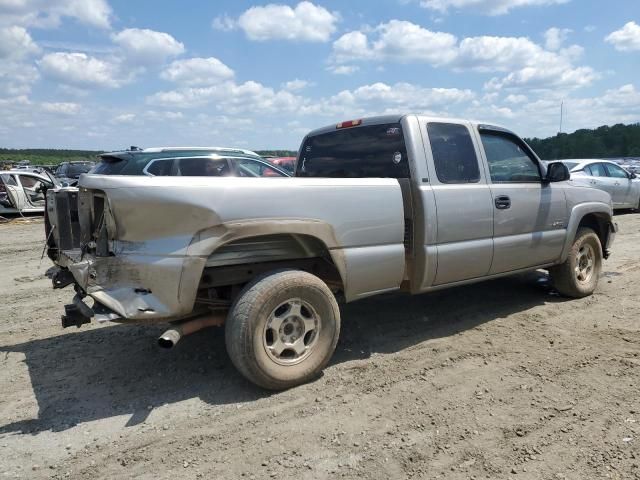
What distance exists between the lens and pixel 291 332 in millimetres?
3805

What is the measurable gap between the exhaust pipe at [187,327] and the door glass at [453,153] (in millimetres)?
2229

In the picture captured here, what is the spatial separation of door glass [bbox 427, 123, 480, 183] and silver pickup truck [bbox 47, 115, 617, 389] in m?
0.01

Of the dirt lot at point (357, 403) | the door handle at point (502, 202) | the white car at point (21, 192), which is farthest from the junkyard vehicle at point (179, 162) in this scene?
the door handle at point (502, 202)

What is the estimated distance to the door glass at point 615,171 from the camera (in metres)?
14.6

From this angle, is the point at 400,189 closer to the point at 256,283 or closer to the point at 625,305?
the point at 256,283

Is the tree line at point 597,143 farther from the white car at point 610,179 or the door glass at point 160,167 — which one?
the door glass at point 160,167

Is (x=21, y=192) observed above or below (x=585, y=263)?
above

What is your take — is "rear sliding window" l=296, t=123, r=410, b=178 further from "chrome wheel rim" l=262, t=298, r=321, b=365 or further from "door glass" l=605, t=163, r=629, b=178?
"door glass" l=605, t=163, r=629, b=178

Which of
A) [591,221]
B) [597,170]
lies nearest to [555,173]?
[591,221]

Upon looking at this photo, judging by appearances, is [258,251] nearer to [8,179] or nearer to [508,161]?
[508,161]

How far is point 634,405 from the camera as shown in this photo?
3.41 metres

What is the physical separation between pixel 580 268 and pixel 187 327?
4.76 m

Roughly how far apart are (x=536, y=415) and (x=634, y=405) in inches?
27.6

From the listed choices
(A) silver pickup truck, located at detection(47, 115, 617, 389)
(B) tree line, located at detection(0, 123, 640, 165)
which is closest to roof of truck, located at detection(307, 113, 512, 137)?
(A) silver pickup truck, located at detection(47, 115, 617, 389)
